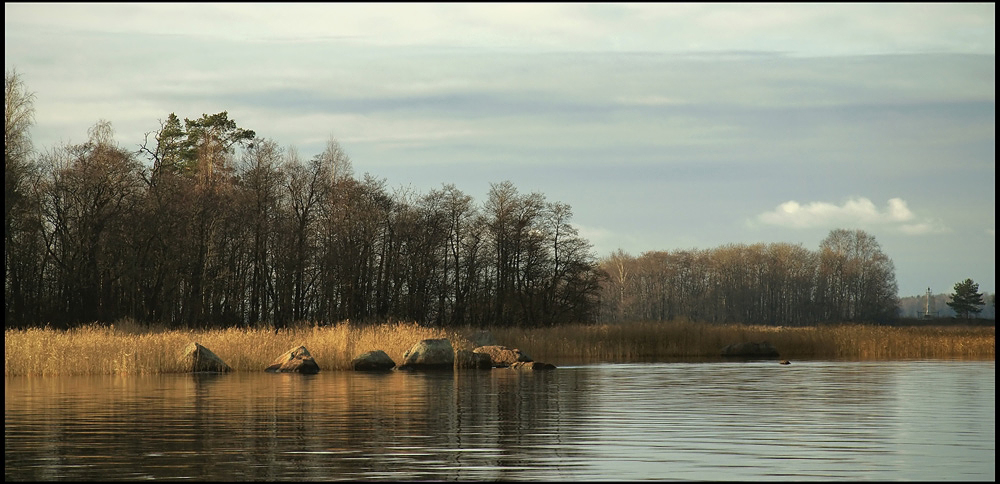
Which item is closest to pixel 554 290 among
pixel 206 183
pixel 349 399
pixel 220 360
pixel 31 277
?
pixel 206 183

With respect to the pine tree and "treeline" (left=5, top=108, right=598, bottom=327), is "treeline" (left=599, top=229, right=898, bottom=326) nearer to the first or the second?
the pine tree

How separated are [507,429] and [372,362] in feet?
61.3

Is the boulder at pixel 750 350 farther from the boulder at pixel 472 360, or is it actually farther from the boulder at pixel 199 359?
the boulder at pixel 199 359

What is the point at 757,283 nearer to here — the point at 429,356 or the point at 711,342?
the point at 711,342

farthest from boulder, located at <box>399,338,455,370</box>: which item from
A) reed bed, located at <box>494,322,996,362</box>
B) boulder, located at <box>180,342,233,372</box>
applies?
reed bed, located at <box>494,322,996,362</box>

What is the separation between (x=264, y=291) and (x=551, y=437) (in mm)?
44417

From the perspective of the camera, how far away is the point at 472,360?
115 ft

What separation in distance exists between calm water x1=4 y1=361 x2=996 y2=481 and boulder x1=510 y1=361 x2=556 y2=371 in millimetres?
6360

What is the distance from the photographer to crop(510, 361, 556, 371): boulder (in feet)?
108

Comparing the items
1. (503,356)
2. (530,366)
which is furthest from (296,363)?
(503,356)

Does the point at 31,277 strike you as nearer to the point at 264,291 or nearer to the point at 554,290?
the point at 264,291

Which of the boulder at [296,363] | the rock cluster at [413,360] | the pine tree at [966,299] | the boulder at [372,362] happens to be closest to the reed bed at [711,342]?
the rock cluster at [413,360]

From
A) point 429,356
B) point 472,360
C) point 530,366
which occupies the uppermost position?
point 429,356

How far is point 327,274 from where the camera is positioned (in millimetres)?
57094
